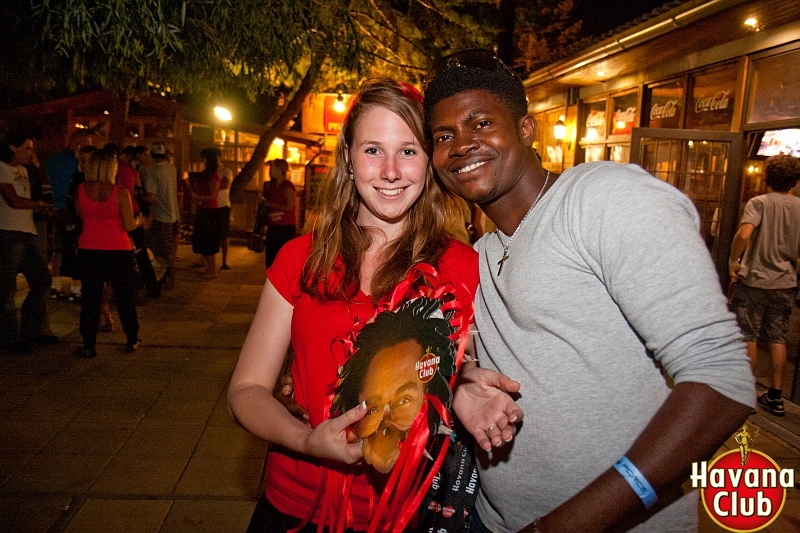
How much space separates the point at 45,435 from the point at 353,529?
150 inches

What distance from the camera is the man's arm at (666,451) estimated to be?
1227 millimetres

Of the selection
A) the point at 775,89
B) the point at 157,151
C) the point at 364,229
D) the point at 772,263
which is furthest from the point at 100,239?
the point at 775,89

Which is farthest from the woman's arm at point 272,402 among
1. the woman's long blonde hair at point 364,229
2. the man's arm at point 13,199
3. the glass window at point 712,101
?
the glass window at point 712,101

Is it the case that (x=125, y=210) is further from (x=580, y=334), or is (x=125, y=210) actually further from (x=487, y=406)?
(x=580, y=334)

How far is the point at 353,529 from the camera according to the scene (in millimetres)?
1826

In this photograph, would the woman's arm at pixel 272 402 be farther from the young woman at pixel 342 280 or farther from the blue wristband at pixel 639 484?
the blue wristband at pixel 639 484

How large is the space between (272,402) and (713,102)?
8506mm

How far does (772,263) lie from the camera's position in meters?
5.61

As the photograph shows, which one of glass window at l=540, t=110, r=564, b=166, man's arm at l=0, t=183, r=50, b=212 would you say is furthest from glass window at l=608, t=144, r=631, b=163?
man's arm at l=0, t=183, r=50, b=212

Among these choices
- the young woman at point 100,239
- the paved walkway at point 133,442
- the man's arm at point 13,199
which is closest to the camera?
the paved walkway at point 133,442

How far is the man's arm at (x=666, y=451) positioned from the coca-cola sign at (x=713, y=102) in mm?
8110

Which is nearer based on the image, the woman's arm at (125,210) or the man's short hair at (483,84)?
the man's short hair at (483,84)

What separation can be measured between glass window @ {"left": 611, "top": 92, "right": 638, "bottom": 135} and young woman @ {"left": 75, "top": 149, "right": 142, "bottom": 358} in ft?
27.0

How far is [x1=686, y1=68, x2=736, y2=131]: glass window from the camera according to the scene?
7984mm
